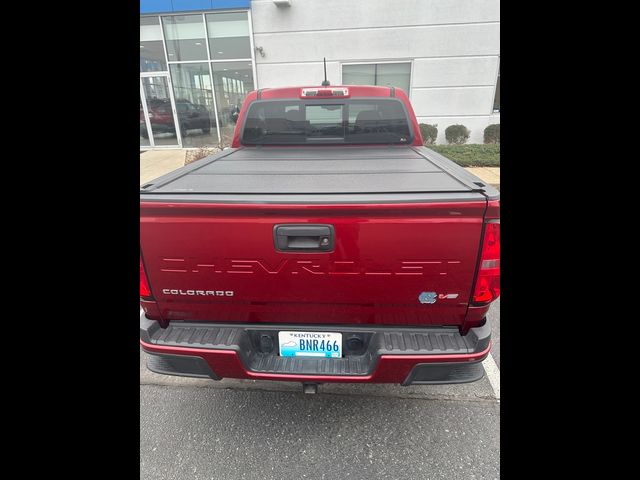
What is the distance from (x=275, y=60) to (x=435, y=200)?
1094 cm

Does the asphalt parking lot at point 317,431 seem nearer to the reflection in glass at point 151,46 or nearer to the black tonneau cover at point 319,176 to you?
the black tonneau cover at point 319,176

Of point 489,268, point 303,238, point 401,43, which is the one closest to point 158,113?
point 401,43

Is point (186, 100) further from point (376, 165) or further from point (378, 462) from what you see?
point (378, 462)

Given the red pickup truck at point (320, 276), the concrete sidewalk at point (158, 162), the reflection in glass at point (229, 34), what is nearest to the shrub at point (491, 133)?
the reflection in glass at point (229, 34)

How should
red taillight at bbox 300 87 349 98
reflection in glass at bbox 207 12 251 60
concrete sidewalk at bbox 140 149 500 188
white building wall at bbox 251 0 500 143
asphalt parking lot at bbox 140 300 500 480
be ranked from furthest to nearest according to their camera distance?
reflection in glass at bbox 207 12 251 60
white building wall at bbox 251 0 500 143
concrete sidewalk at bbox 140 149 500 188
red taillight at bbox 300 87 349 98
asphalt parking lot at bbox 140 300 500 480

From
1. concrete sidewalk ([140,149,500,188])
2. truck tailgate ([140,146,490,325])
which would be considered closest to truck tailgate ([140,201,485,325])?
truck tailgate ([140,146,490,325])

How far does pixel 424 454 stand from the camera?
2105 millimetres

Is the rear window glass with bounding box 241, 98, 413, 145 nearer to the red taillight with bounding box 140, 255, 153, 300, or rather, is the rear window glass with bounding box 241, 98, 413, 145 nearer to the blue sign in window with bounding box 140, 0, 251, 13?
the red taillight with bounding box 140, 255, 153, 300

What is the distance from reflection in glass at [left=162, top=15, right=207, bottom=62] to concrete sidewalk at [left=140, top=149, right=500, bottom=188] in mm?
3216

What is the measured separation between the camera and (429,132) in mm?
10914

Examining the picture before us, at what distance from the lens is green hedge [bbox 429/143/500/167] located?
30.8 ft

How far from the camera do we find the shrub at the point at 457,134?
10906mm

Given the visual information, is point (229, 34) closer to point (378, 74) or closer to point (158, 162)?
point (158, 162)

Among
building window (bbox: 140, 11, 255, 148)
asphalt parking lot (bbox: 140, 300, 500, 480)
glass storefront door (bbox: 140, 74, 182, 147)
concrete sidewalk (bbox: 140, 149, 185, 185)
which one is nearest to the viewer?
asphalt parking lot (bbox: 140, 300, 500, 480)
